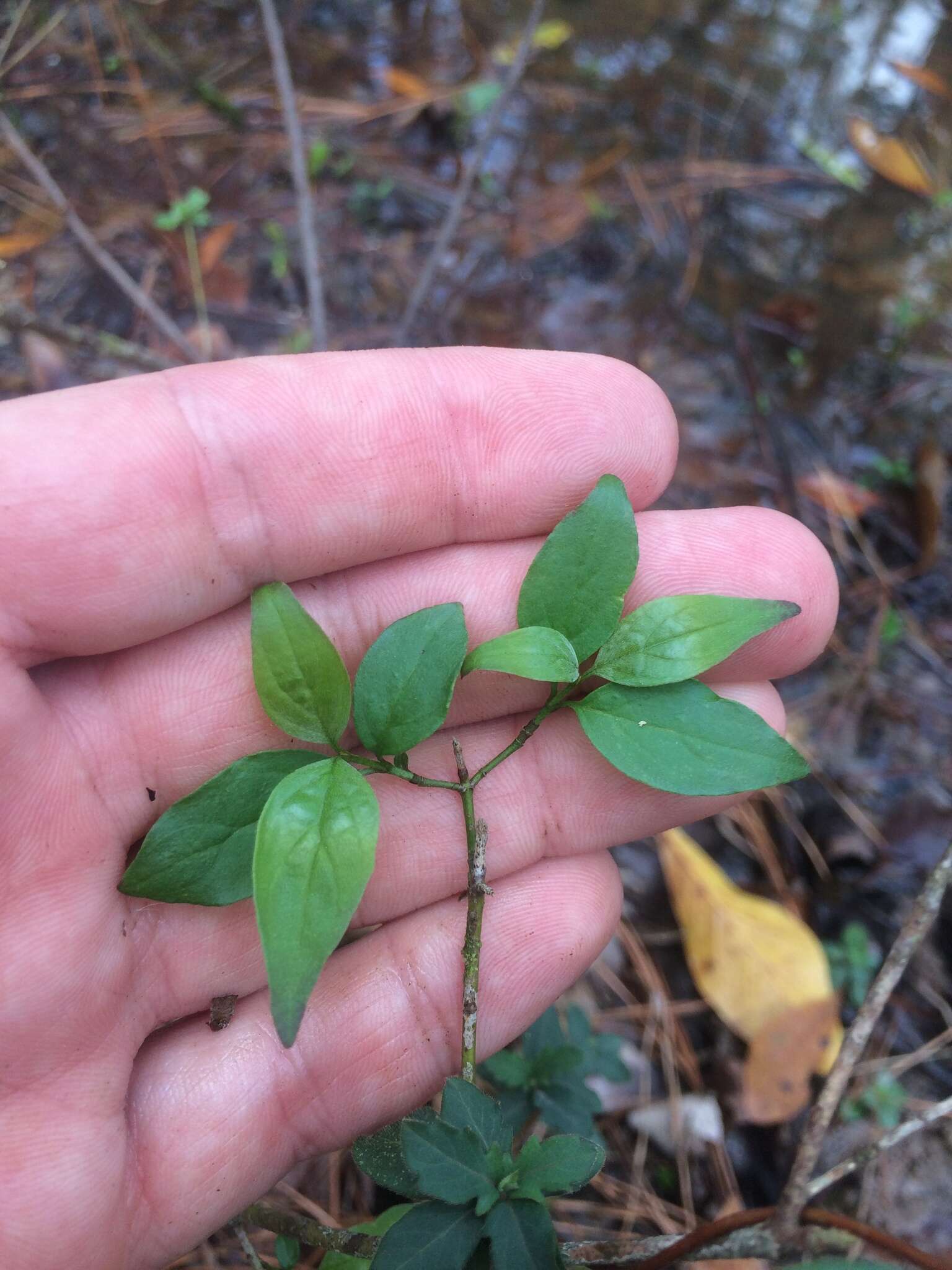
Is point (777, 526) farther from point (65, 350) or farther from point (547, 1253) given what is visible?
point (65, 350)

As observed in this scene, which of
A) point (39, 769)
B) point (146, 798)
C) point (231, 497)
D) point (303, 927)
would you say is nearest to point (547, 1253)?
point (303, 927)

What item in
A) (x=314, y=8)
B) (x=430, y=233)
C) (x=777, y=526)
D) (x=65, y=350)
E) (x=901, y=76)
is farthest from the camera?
(x=901, y=76)

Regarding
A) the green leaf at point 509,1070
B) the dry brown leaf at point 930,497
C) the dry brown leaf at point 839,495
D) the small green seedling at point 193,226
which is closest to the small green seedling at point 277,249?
the small green seedling at point 193,226

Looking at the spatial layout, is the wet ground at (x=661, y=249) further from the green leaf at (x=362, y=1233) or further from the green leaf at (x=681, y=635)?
the green leaf at (x=681, y=635)

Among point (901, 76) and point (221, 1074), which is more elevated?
point (901, 76)

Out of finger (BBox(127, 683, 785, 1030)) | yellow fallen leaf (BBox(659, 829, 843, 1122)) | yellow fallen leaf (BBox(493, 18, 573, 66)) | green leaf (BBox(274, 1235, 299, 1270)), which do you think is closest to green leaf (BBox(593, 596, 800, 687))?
finger (BBox(127, 683, 785, 1030))

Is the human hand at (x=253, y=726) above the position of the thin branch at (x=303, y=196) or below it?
below
